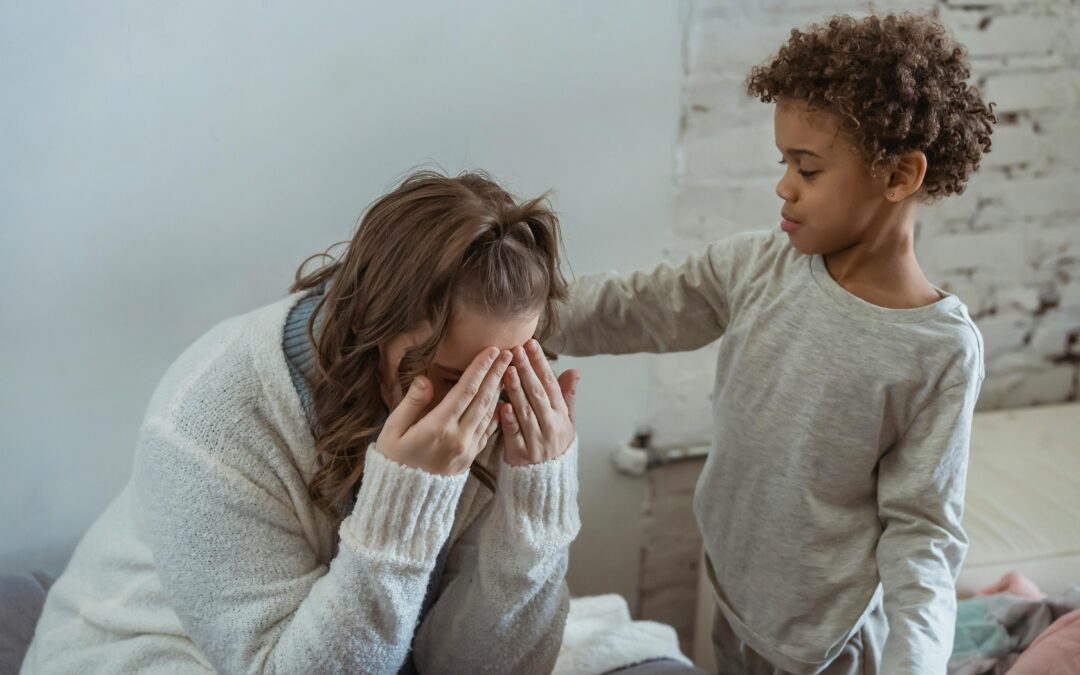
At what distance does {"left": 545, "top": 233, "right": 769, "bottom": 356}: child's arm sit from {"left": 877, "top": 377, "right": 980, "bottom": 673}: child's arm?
0.93ft

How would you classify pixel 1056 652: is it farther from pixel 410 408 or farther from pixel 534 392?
pixel 410 408

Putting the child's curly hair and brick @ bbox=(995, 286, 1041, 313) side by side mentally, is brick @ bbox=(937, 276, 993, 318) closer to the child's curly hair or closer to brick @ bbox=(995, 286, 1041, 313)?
brick @ bbox=(995, 286, 1041, 313)

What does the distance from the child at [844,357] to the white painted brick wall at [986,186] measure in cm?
46

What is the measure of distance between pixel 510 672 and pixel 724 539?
30cm

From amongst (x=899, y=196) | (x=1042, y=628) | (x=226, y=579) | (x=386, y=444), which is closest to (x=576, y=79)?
A: (x=899, y=196)

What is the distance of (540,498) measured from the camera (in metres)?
A: 1.18

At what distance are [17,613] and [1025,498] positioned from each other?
1.50m

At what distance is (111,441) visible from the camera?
156 centimetres

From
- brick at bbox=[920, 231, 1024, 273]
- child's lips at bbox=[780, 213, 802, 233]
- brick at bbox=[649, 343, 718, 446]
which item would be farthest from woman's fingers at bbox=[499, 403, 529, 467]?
brick at bbox=[920, 231, 1024, 273]

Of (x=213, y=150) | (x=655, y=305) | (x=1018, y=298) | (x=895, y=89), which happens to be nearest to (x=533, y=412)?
(x=655, y=305)

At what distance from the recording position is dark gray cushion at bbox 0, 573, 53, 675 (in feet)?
4.47

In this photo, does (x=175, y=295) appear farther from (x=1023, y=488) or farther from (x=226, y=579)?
(x=1023, y=488)

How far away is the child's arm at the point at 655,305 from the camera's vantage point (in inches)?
51.4

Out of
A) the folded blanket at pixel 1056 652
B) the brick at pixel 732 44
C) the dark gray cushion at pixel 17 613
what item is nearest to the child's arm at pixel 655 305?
the brick at pixel 732 44
